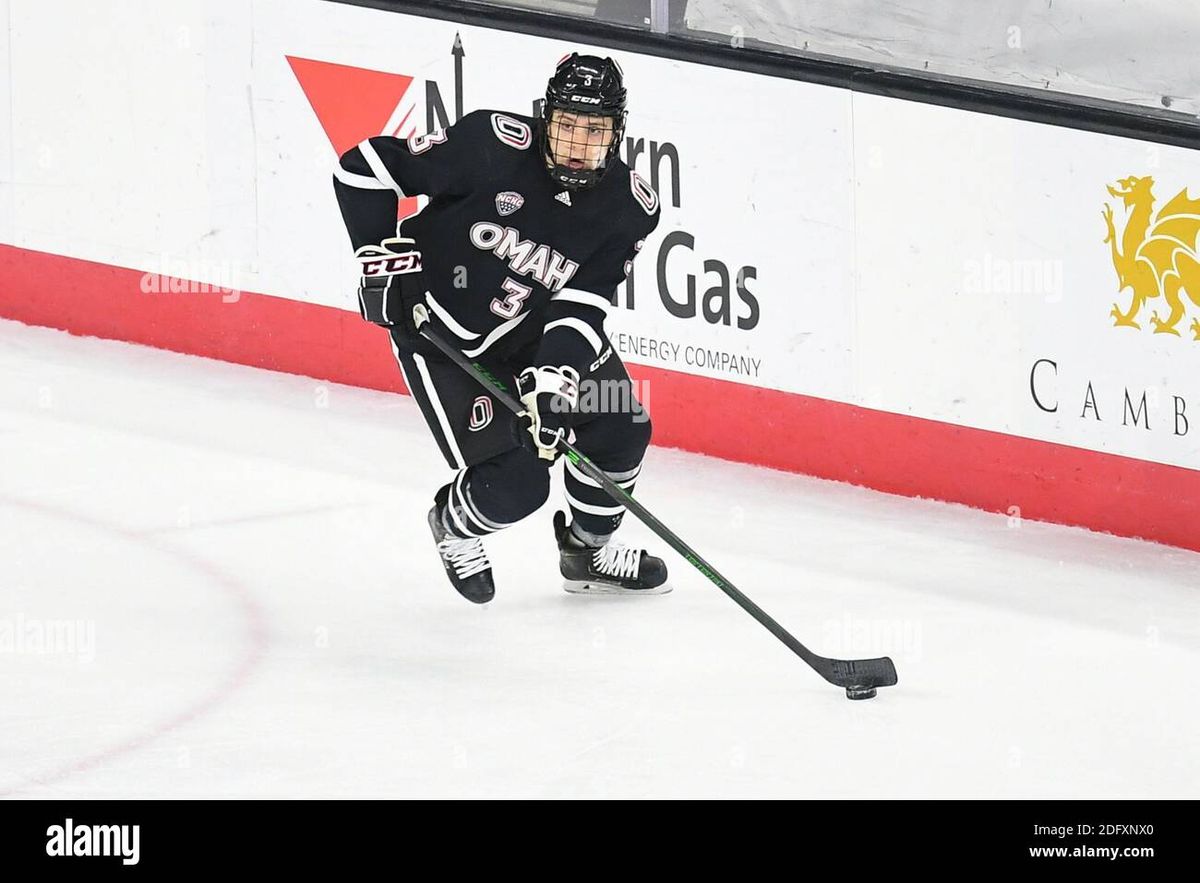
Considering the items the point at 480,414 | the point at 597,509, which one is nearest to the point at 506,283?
the point at 480,414

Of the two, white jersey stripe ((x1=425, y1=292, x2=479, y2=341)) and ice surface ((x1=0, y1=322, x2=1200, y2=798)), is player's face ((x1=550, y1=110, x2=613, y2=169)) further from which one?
ice surface ((x1=0, y1=322, x2=1200, y2=798))

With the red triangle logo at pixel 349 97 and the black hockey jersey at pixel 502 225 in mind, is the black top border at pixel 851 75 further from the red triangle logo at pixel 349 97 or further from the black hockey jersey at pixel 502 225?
the black hockey jersey at pixel 502 225

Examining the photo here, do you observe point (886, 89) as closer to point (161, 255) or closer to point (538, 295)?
point (538, 295)

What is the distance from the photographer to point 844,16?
4.91 meters

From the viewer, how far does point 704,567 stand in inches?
152

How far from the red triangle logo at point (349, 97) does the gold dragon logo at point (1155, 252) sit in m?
1.93

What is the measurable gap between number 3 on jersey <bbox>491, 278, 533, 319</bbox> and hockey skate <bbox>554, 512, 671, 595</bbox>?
485 mm

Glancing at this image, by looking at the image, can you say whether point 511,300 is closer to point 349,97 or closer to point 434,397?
point 434,397

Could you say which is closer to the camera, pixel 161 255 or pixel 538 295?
pixel 538 295


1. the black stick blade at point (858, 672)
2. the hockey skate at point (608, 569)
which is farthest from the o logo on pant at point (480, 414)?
the black stick blade at point (858, 672)

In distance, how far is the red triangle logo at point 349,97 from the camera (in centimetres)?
552

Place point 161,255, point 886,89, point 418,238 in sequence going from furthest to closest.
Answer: point 161,255, point 886,89, point 418,238

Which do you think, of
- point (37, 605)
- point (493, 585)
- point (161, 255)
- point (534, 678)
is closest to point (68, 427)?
point (161, 255)

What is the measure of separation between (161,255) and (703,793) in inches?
129
